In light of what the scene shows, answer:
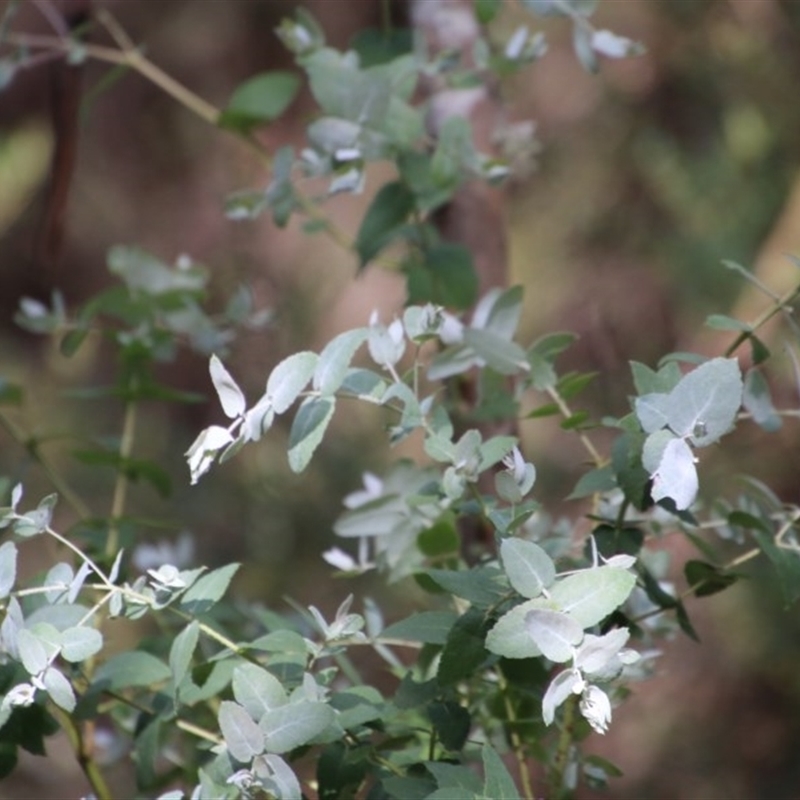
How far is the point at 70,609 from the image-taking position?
0.40 metres

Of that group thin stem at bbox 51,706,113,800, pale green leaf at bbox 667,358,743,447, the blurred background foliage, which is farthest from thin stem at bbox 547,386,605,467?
the blurred background foliage

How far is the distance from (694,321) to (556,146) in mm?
384

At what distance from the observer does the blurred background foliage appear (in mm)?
1619

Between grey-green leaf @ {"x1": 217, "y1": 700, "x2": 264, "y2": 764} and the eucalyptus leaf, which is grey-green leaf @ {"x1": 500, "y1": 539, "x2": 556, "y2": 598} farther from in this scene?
the eucalyptus leaf

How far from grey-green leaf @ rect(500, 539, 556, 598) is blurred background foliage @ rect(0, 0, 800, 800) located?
0.96 metres

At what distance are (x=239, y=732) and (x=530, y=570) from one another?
0.09 metres

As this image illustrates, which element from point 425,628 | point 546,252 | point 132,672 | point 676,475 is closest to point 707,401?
point 676,475

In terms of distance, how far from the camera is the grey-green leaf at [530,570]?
1.10 ft

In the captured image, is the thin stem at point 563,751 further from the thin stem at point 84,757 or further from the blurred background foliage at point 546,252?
the blurred background foliage at point 546,252

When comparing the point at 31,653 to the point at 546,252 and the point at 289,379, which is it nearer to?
the point at 289,379

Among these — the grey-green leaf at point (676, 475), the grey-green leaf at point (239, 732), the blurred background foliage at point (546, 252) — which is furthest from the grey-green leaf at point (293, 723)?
the blurred background foliage at point (546, 252)

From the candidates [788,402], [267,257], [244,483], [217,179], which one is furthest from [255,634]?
[217,179]

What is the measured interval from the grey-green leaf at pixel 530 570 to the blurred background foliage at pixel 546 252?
37.9 inches

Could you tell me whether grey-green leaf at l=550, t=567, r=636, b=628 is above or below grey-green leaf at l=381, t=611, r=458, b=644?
above
